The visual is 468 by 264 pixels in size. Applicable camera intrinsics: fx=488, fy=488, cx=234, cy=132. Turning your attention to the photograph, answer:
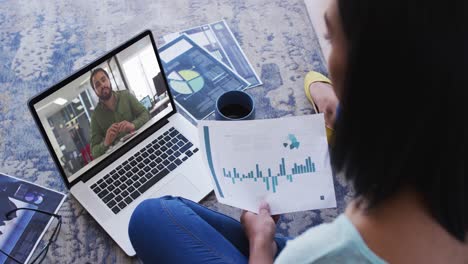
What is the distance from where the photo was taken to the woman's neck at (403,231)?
52 centimetres

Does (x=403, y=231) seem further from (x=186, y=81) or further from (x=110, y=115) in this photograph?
(x=186, y=81)

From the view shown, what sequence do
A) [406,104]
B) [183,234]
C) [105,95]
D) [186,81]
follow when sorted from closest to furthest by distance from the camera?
[406,104] < [183,234] < [105,95] < [186,81]

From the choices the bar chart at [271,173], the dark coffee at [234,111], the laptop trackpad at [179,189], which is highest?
the dark coffee at [234,111]

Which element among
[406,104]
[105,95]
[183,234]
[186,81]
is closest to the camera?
[406,104]

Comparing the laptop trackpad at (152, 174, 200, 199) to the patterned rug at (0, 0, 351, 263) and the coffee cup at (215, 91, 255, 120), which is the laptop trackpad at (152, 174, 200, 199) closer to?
the patterned rug at (0, 0, 351, 263)

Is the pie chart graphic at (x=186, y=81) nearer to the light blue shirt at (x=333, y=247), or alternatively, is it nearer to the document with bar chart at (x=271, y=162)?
the document with bar chart at (x=271, y=162)

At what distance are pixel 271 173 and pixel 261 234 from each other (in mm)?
120

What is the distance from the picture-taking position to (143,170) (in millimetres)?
985

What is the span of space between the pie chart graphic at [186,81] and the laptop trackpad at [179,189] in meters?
0.26

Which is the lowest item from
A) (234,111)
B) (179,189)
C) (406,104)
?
(179,189)

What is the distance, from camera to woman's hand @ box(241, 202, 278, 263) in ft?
2.61

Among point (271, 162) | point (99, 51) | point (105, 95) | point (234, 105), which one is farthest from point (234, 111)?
point (99, 51)

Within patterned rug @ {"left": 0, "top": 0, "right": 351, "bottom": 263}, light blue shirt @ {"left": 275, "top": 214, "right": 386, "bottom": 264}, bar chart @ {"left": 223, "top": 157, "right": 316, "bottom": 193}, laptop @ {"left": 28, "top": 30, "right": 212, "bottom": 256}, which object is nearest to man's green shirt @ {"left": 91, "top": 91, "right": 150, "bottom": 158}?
laptop @ {"left": 28, "top": 30, "right": 212, "bottom": 256}

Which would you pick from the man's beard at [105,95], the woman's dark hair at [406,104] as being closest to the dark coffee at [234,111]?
the man's beard at [105,95]
